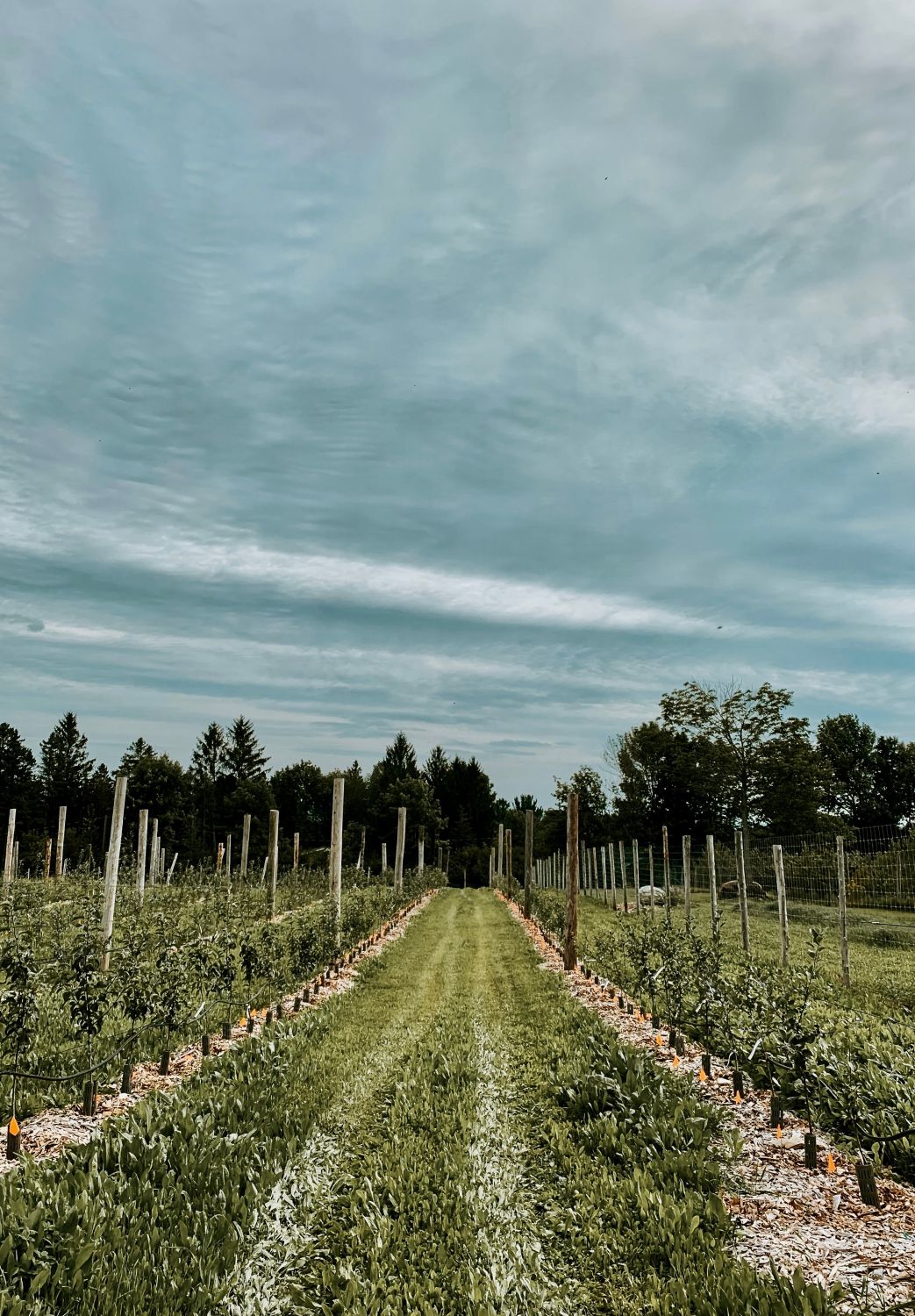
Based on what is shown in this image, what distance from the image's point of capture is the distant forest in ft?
148

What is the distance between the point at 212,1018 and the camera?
8648 mm

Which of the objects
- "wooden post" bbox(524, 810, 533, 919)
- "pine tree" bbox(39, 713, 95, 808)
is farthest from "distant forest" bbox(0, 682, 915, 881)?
"wooden post" bbox(524, 810, 533, 919)

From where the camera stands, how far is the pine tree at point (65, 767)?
63.3 metres

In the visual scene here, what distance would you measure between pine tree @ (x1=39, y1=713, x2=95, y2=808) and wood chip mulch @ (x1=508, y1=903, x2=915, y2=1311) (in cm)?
6753

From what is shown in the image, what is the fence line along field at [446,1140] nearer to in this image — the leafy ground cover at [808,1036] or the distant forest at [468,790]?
the leafy ground cover at [808,1036]

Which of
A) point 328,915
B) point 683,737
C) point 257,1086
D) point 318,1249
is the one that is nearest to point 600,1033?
point 257,1086

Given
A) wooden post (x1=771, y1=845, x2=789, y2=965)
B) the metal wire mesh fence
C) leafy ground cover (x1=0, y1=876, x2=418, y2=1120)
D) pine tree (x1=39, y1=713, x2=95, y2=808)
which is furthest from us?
pine tree (x1=39, y1=713, x2=95, y2=808)

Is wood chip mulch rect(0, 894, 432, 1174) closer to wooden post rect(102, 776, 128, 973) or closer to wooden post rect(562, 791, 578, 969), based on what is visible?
wooden post rect(102, 776, 128, 973)

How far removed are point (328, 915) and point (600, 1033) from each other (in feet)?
28.2

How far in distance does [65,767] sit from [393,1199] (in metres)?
69.0

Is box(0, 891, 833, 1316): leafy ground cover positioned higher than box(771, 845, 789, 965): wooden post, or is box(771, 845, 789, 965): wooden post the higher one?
box(771, 845, 789, 965): wooden post

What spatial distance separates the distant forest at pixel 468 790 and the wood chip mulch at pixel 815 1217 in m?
41.3

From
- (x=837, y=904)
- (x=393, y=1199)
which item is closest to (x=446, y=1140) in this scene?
(x=393, y=1199)

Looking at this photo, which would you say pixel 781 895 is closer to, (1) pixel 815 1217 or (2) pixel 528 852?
(1) pixel 815 1217
